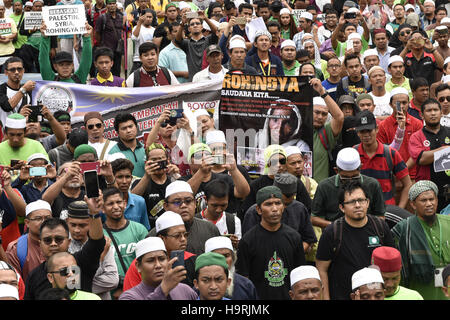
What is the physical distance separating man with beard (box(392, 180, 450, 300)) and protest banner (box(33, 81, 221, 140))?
441 centimetres

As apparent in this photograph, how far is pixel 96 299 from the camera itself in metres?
6.93

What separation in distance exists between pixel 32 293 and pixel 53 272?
0.38m

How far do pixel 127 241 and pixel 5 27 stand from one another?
850 cm

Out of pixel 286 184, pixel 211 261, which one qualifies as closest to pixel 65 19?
pixel 286 184

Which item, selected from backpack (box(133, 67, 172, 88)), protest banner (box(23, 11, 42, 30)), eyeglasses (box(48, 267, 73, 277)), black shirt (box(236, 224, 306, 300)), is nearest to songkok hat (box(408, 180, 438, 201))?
black shirt (box(236, 224, 306, 300))

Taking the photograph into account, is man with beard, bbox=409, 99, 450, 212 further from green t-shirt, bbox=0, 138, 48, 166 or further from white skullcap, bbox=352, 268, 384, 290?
green t-shirt, bbox=0, 138, 48, 166

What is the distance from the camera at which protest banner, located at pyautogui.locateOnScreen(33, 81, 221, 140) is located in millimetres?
12406

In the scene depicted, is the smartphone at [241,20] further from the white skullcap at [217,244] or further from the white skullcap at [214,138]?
the white skullcap at [217,244]

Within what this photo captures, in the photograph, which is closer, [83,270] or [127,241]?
[83,270]

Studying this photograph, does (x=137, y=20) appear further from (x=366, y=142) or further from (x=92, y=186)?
(x=92, y=186)

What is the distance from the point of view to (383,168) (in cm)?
1020

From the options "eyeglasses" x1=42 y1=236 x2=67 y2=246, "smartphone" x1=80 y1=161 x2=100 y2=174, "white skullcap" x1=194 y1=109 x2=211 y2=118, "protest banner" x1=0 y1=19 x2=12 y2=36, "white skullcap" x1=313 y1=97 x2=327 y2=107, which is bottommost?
"eyeglasses" x1=42 y1=236 x2=67 y2=246

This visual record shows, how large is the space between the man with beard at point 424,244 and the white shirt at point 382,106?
3964 millimetres

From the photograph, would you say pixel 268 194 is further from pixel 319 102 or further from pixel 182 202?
pixel 319 102
